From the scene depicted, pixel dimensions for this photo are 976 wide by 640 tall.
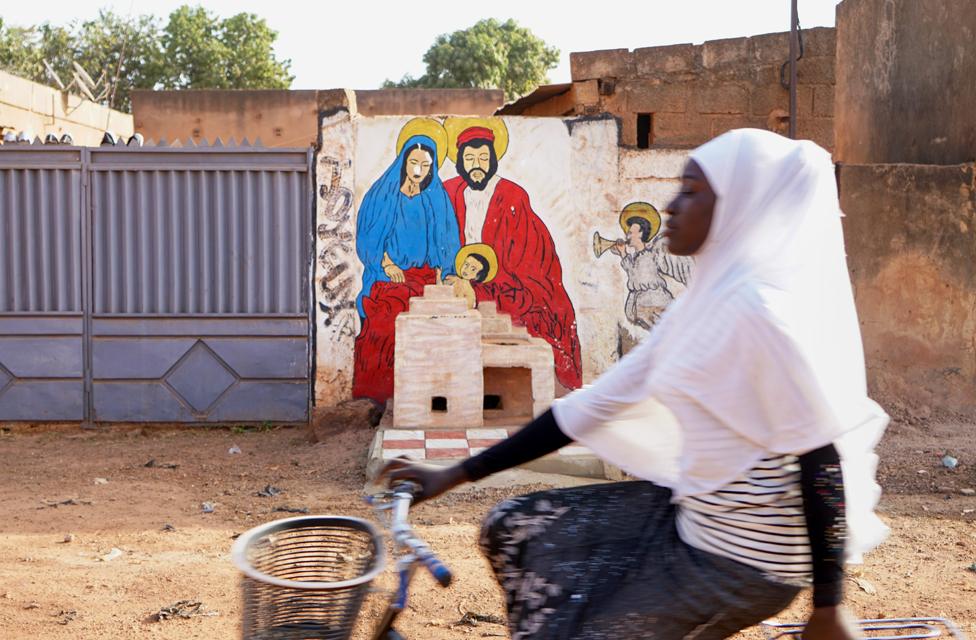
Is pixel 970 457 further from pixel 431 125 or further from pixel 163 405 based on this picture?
pixel 163 405

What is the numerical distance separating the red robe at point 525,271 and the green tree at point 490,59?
2653 centimetres

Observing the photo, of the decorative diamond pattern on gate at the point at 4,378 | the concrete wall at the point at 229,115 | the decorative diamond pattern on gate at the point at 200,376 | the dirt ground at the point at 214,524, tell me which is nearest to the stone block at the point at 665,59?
the dirt ground at the point at 214,524

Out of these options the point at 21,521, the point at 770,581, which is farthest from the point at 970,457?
the point at 21,521

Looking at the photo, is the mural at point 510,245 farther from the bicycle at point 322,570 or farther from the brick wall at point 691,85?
the bicycle at point 322,570

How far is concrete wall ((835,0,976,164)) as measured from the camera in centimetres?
763

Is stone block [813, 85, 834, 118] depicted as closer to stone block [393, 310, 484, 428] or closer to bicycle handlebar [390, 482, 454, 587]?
stone block [393, 310, 484, 428]

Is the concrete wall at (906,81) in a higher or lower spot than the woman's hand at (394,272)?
higher

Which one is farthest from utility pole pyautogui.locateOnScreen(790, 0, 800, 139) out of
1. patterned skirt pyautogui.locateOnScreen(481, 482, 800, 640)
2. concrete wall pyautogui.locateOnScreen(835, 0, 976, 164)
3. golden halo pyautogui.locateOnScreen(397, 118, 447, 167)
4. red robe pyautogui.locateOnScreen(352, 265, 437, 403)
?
patterned skirt pyautogui.locateOnScreen(481, 482, 800, 640)

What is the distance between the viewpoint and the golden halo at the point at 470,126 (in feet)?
25.7

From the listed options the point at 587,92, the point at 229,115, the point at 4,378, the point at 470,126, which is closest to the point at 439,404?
the point at 470,126

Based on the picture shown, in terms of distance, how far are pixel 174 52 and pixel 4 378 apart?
1128 inches

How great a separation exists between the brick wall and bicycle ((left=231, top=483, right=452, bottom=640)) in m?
8.12

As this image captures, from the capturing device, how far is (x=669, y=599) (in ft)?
5.89

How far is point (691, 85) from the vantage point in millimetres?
9867
